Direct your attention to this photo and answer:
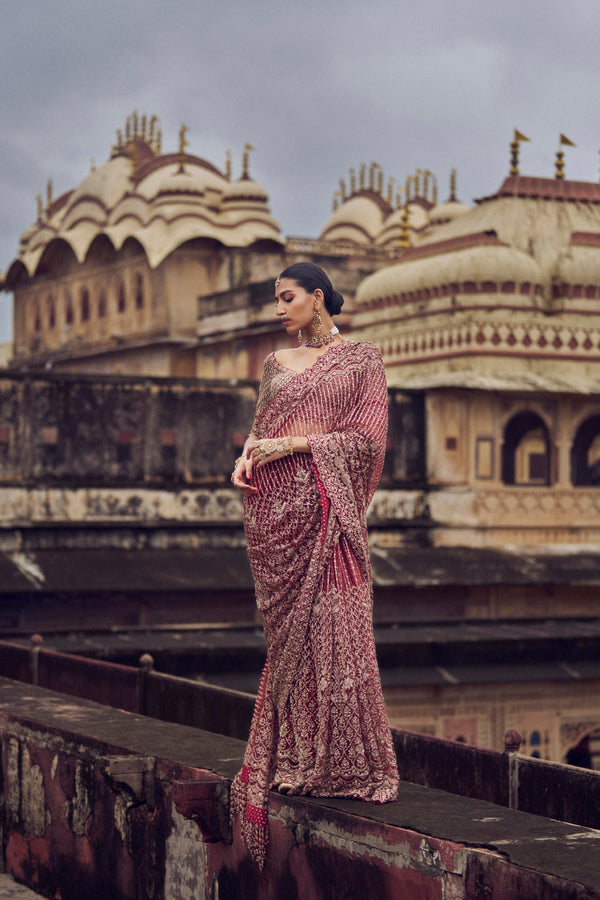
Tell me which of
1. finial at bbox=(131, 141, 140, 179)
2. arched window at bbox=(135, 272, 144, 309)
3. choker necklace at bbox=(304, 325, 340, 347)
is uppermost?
finial at bbox=(131, 141, 140, 179)

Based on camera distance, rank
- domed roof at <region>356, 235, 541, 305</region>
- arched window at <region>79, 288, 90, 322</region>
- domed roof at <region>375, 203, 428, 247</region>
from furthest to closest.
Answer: arched window at <region>79, 288, 90, 322</region>, domed roof at <region>375, 203, 428, 247</region>, domed roof at <region>356, 235, 541, 305</region>

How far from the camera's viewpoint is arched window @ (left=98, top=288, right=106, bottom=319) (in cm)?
3203

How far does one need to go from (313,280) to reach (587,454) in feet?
49.8

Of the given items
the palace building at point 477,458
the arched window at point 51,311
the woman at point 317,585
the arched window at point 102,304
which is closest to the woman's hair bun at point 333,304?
the woman at point 317,585

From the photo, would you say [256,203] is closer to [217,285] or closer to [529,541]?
[217,285]

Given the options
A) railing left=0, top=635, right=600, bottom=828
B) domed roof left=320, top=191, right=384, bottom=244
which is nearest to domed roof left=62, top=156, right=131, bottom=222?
domed roof left=320, top=191, right=384, bottom=244

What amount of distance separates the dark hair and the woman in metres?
0.18

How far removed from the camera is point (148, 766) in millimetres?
5020

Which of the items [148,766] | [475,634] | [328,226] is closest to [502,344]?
[475,634]

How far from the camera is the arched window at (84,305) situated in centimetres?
3291

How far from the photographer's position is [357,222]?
34594 mm

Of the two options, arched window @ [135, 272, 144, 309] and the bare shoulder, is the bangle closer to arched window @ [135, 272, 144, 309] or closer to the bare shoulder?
the bare shoulder

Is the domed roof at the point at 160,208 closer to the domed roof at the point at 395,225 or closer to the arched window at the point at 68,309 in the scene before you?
the arched window at the point at 68,309

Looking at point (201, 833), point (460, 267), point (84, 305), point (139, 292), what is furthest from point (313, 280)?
point (84, 305)
